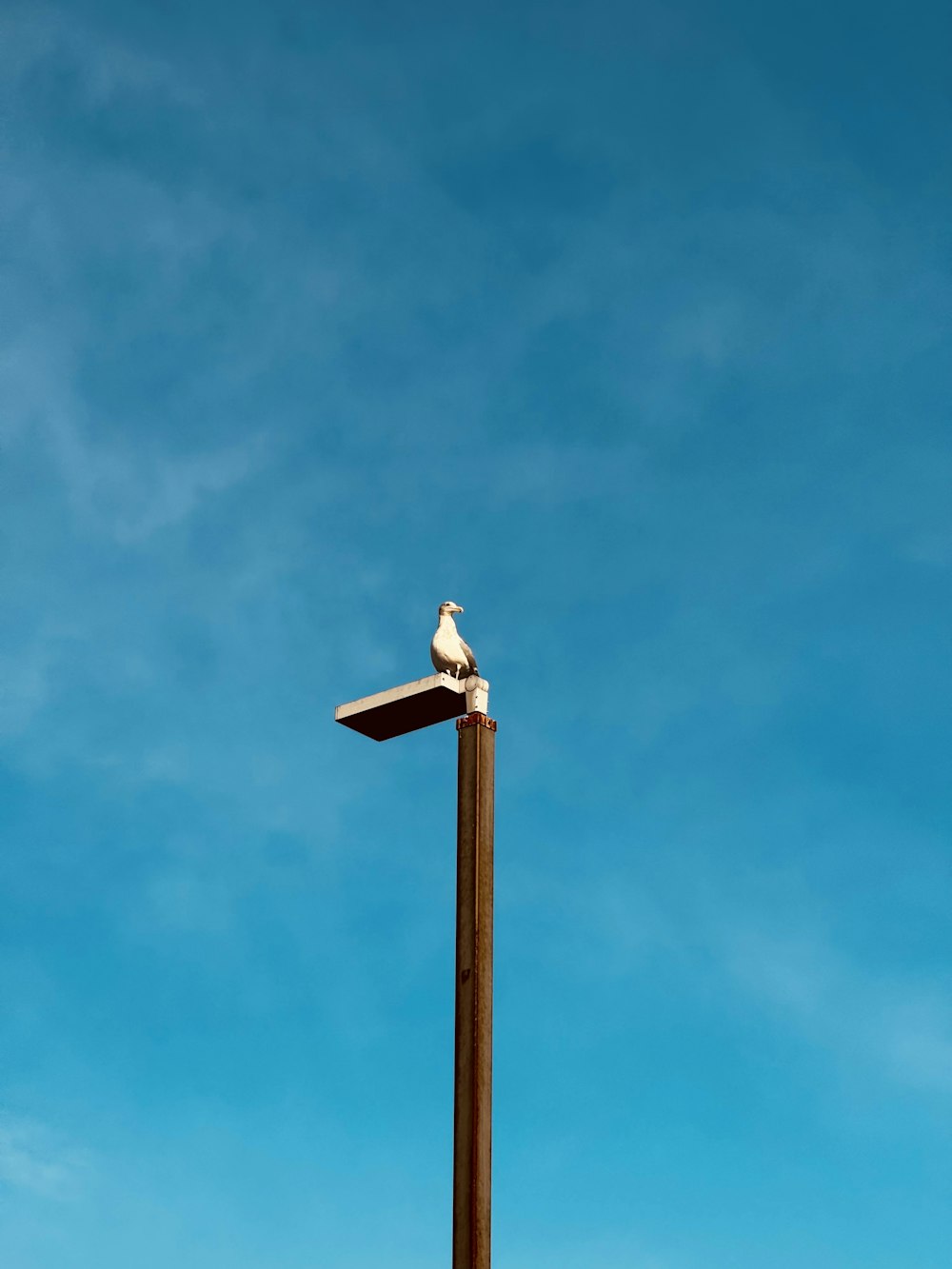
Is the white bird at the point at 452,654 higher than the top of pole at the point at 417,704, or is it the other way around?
the white bird at the point at 452,654

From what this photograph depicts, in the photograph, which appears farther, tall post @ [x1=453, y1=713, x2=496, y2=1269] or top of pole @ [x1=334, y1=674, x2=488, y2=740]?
top of pole @ [x1=334, y1=674, x2=488, y2=740]

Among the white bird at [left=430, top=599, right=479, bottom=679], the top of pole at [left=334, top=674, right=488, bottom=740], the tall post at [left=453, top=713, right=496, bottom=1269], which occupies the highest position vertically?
the white bird at [left=430, top=599, right=479, bottom=679]

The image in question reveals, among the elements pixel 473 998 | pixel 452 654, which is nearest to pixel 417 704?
pixel 452 654

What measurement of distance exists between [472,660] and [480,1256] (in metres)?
4.50

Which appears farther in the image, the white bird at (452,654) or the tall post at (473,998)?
the white bird at (452,654)

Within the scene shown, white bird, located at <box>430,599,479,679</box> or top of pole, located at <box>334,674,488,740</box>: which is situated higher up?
white bird, located at <box>430,599,479,679</box>

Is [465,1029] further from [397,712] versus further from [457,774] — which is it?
[397,712]

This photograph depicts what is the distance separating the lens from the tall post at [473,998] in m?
10.1

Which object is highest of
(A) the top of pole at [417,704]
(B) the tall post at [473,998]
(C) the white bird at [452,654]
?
(C) the white bird at [452,654]

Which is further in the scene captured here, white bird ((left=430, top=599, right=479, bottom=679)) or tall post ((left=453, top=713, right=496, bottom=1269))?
white bird ((left=430, top=599, right=479, bottom=679))

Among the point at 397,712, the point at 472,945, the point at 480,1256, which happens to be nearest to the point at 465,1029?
the point at 472,945

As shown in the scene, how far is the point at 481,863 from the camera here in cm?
1119

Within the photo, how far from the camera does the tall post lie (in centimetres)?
1006

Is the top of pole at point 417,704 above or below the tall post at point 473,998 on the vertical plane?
above
